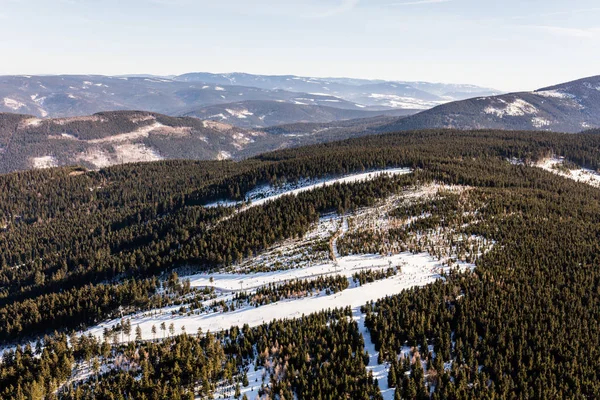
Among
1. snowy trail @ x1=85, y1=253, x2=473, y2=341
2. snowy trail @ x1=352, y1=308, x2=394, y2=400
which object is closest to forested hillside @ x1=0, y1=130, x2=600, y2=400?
snowy trail @ x1=352, y1=308, x2=394, y2=400

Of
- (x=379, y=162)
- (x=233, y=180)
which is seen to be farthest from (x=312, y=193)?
(x=233, y=180)

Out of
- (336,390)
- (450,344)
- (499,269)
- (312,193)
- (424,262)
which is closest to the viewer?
(336,390)

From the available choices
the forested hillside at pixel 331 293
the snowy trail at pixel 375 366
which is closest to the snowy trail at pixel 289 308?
the forested hillside at pixel 331 293

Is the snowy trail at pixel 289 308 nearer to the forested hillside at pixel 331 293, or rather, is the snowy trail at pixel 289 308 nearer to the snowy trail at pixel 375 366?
the forested hillside at pixel 331 293

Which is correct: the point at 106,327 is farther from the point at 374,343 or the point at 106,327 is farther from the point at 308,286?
the point at 374,343

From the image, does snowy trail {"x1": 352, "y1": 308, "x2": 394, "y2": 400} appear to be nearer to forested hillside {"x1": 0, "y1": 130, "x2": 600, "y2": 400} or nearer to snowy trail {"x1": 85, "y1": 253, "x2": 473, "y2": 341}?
forested hillside {"x1": 0, "y1": 130, "x2": 600, "y2": 400}

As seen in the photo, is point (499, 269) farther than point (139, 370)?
Yes

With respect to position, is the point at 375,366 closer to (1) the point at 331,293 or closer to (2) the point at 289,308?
(2) the point at 289,308

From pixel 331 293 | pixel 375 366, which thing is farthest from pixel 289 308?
pixel 375 366
